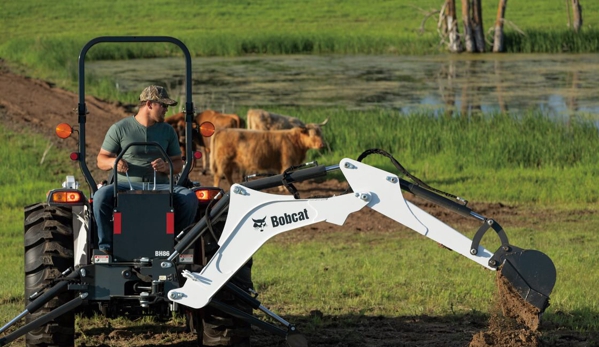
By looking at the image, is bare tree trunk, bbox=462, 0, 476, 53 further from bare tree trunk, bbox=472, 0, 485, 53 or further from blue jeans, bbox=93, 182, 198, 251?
blue jeans, bbox=93, 182, 198, 251

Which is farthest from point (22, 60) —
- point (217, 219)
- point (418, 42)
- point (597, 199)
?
point (217, 219)

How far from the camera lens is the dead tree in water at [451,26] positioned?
135ft

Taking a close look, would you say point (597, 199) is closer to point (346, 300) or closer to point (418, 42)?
point (346, 300)

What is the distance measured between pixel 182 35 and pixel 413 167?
102 feet

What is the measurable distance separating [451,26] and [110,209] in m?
35.4

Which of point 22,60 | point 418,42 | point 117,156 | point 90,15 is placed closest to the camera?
point 117,156

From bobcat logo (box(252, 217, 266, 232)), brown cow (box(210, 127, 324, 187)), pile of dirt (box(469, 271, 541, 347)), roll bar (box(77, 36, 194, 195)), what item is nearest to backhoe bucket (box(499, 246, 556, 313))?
pile of dirt (box(469, 271, 541, 347))

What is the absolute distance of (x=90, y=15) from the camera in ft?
189

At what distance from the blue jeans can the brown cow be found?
395 inches

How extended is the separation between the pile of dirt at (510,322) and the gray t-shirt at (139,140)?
251 centimetres

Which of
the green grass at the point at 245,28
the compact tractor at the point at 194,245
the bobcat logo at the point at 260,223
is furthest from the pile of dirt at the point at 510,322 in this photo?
the green grass at the point at 245,28

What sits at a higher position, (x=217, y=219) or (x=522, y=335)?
(x=217, y=219)

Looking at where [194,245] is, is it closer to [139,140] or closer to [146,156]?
[146,156]

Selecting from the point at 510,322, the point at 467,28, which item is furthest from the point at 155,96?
the point at 467,28
